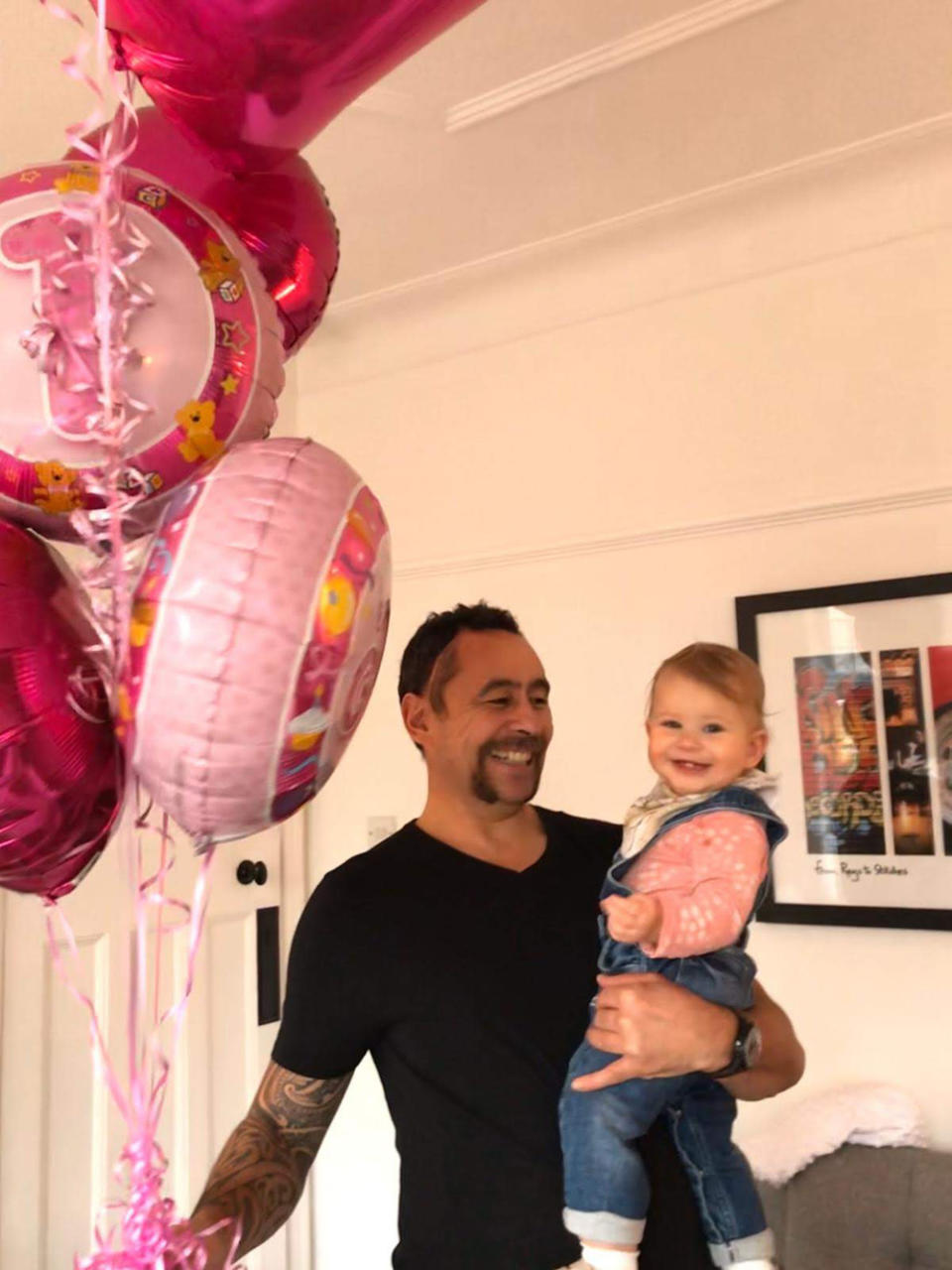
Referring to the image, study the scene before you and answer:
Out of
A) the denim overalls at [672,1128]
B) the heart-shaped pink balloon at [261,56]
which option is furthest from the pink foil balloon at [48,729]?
the denim overalls at [672,1128]

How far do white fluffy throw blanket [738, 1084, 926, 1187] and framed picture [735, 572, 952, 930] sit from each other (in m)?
0.33

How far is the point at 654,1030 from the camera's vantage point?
1.13m

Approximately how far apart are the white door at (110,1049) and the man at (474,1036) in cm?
79

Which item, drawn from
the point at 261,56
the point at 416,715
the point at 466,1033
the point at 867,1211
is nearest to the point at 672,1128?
the point at 466,1033

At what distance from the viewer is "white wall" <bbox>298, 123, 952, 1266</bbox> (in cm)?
220

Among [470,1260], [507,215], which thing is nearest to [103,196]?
[470,1260]

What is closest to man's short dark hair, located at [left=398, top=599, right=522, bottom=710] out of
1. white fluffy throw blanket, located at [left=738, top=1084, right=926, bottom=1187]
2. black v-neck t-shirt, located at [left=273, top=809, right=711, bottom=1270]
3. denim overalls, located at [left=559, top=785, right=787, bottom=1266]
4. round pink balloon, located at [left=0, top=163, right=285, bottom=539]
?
black v-neck t-shirt, located at [left=273, top=809, right=711, bottom=1270]

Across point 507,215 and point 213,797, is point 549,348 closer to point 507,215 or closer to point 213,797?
point 507,215

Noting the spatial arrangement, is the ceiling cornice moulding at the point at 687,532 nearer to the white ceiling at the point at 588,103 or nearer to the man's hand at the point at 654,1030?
the white ceiling at the point at 588,103

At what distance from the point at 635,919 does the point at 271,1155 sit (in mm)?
545

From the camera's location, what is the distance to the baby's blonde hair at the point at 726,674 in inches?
49.8

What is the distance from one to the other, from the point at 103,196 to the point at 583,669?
1901mm

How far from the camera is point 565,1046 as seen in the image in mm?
1295

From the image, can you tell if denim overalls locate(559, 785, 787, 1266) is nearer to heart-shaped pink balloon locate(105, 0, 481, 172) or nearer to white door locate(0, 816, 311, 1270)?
heart-shaped pink balloon locate(105, 0, 481, 172)
